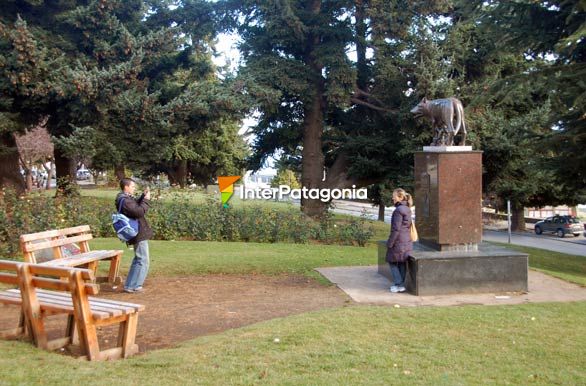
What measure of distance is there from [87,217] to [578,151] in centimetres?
1259

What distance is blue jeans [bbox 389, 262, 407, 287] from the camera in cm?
856

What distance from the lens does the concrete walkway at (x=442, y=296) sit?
7.89 metres

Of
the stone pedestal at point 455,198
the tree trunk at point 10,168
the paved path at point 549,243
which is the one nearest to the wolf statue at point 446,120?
the stone pedestal at point 455,198

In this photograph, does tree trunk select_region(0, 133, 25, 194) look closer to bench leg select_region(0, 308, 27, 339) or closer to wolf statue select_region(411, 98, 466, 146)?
wolf statue select_region(411, 98, 466, 146)

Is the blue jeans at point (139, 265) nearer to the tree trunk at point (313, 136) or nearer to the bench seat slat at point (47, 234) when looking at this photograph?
the bench seat slat at point (47, 234)

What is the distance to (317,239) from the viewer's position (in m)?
16.8

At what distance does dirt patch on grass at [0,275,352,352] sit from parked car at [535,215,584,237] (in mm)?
39686

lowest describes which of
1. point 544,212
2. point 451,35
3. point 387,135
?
point 544,212

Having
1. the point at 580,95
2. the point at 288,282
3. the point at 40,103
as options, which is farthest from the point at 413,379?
the point at 40,103

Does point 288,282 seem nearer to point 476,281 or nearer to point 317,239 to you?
point 476,281

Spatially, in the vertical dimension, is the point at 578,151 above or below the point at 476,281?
above

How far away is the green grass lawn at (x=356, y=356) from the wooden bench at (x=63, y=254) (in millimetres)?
2137

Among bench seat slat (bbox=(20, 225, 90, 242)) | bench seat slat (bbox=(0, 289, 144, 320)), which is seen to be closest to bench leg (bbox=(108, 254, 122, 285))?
bench seat slat (bbox=(20, 225, 90, 242))

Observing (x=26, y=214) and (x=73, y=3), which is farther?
(x=73, y=3)
